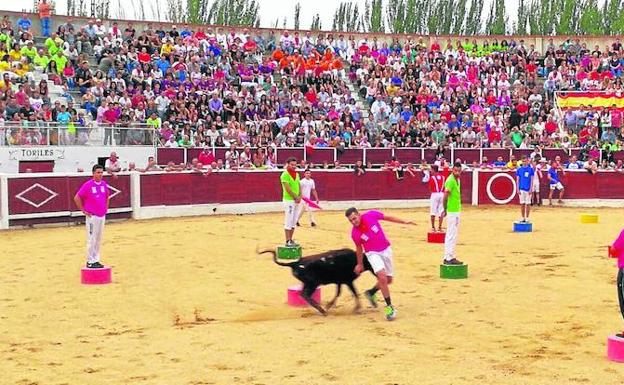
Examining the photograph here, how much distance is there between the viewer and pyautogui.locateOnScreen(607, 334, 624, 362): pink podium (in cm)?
924

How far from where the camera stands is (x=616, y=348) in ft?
30.5

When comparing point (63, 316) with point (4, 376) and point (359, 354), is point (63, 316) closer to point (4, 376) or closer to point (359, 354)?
point (4, 376)

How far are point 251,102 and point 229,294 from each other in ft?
63.2

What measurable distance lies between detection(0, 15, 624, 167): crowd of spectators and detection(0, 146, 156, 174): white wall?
0.92 feet

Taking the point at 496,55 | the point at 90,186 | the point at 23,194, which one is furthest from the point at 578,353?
the point at 496,55

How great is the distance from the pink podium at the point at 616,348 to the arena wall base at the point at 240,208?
693 inches

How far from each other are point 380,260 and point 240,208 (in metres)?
16.0

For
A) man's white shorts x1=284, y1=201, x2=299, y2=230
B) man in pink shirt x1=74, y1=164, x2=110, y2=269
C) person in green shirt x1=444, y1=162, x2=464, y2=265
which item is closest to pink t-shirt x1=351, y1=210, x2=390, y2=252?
person in green shirt x1=444, y1=162, x2=464, y2=265

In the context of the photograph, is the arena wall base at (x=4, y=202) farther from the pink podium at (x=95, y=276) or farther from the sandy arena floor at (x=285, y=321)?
the pink podium at (x=95, y=276)

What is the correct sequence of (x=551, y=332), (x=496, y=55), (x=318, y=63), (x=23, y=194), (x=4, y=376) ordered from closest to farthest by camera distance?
(x=4, y=376), (x=551, y=332), (x=23, y=194), (x=318, y=63), (x=496, y=55)

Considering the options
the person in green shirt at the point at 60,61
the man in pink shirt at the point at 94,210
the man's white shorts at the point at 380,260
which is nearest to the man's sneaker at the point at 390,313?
the man's white shorts at the point at 380,260

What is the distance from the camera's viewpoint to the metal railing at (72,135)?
25531 mm

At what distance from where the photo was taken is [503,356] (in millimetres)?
9617

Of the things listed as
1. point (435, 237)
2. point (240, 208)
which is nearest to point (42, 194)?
point (240, 208)
